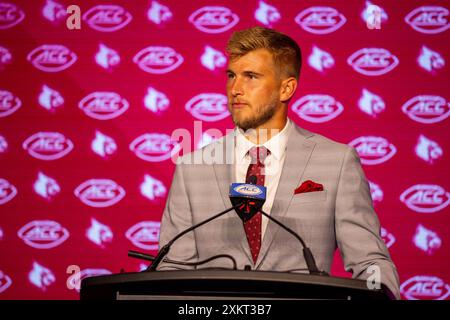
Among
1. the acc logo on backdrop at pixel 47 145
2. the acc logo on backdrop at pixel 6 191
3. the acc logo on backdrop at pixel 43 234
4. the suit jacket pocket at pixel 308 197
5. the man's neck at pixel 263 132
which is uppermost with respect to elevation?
the man's neck at pixel 263 132

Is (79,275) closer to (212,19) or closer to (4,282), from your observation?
(4,282)

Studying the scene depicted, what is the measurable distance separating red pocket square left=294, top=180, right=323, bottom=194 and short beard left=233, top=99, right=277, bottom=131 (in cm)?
31

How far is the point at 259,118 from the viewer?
2486mm

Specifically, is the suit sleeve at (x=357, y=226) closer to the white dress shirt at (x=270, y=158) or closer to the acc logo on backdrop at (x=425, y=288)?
the white dress shirt at (x=270, y=158)

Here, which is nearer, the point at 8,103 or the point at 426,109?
the point at 426,109

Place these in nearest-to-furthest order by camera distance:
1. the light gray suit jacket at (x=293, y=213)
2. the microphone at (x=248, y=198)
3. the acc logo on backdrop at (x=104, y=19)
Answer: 1. the microphone at (x=248, y=198)
2. the light gray suit jacket at (x=293, y=213)
3. the acc logo on backdrop at (x=104, y=19)

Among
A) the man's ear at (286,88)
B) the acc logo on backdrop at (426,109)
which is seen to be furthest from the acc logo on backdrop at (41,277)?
Result: the acc logo on backdrop at (426,109)

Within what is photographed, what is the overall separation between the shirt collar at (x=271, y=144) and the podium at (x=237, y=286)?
45.1 inches

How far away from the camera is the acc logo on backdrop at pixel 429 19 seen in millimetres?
3422

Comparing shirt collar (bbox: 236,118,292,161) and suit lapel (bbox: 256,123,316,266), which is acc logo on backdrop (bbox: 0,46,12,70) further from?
suit lapel (bbox: 256,123,316,266)

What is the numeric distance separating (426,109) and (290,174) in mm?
1310

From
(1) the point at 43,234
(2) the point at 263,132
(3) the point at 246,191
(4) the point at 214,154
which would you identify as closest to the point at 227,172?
(4) the point at 214,154
